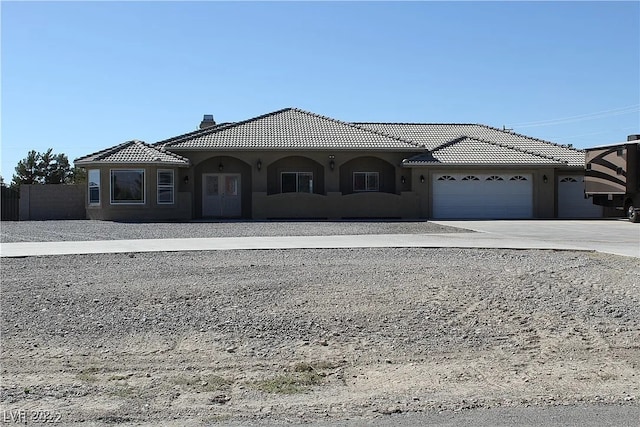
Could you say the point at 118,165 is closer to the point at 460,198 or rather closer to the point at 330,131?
the point at 330,131

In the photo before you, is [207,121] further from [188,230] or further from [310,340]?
[310,340]

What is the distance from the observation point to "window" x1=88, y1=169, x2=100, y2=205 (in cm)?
2992

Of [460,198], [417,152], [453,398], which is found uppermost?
[417,152]

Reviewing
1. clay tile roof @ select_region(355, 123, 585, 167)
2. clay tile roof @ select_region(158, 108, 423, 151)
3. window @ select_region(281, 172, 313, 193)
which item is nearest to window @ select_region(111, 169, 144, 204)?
clay tile roof @ select_region(158, 108, 423, 151)

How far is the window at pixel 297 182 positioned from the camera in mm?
32500

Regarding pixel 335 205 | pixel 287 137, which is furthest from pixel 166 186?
pixel 335 205

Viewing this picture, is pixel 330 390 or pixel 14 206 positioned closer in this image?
pixel 330 390

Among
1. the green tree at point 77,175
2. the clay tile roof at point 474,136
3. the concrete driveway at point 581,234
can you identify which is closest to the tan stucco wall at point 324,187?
the clay tile roof at point 474,136

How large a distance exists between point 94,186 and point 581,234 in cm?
1932

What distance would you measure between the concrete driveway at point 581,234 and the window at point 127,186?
12557 millimetres

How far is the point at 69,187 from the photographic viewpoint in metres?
32.2

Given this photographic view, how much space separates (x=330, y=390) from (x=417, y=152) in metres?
26.4

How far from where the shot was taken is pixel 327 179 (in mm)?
31750

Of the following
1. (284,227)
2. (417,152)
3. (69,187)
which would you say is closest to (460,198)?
(417,152)
